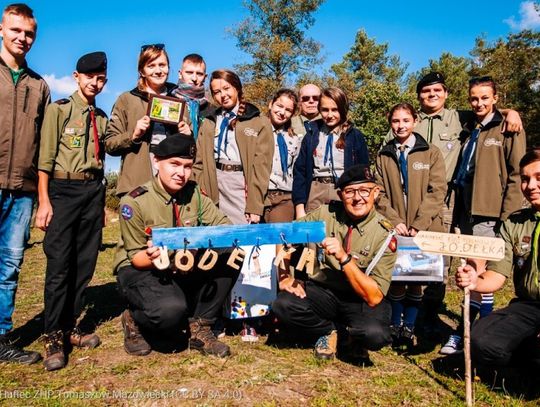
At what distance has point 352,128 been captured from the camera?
5.23 metres

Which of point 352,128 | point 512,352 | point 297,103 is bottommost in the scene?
point 512,352

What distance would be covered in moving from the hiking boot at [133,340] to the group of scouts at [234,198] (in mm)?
15

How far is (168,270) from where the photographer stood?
434cm

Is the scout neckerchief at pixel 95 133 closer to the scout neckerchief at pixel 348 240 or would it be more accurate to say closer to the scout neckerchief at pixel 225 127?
the scout neckerchief at pixel 225 127

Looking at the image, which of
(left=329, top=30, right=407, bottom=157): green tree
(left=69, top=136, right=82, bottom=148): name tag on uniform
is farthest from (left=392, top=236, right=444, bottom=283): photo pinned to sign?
(left=329, top=30, right=407, bottom=157): green tree

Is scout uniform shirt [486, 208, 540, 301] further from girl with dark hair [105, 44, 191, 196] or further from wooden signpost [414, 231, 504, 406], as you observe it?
girl with dark hair [105, 44, 191, 196]

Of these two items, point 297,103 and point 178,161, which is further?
point 297,103

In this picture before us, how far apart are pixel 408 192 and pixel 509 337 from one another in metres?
1.85

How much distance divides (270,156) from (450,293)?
405 centimetres

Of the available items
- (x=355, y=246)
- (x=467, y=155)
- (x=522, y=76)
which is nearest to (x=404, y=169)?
(x=467, y=155)

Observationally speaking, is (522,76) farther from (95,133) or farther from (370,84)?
(95,133)

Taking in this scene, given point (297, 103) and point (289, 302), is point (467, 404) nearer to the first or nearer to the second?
point (289, 302)

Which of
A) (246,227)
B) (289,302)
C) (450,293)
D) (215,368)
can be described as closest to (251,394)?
(215,368)

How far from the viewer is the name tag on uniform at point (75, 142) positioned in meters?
4.32
